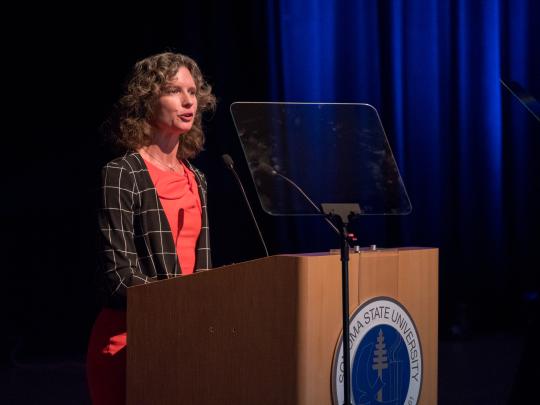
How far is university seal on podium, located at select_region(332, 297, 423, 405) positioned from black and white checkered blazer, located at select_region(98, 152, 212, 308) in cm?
49

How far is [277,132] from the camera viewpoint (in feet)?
6.12

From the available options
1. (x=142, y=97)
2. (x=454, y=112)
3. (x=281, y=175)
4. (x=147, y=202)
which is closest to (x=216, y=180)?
(x=454, y=112)

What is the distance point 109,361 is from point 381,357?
24.5 inches

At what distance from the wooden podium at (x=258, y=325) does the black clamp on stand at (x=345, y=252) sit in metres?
0.04

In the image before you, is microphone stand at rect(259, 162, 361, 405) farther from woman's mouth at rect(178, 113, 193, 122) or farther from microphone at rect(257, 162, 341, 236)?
woman's mouth at rect(178, 113, 193, 122)

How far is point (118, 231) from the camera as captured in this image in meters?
2.01

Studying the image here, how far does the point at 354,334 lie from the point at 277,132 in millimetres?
446

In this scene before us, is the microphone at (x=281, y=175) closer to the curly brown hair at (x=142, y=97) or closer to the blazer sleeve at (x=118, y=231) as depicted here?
the blazer sleeve at (x=118, y=231)

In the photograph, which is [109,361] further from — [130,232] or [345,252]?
[345,252]

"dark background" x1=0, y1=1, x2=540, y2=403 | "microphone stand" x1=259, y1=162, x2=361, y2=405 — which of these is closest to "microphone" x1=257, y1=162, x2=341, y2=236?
"microphone stand" x1=259, y1=162, x2=361, y2=405

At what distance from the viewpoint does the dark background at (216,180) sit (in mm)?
4590

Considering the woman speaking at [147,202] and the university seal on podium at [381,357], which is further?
the woman speaking at [147,202]

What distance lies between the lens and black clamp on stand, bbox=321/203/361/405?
1722mm

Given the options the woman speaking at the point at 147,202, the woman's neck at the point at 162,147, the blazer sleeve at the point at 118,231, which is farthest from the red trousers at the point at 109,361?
the woman's neck at the point at 162,147
